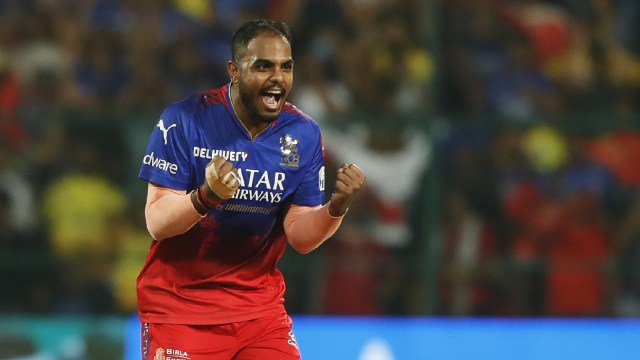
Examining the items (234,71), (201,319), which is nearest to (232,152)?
(234,71)

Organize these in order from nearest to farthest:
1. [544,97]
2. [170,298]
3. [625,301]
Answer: [170,298] < [625,301] < [544,97]

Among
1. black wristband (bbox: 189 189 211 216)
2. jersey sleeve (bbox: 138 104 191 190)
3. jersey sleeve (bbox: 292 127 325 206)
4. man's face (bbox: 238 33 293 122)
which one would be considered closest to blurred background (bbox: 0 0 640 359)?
jersey sleeve (bbox: 292 127 325 206)

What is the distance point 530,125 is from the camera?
826 cm

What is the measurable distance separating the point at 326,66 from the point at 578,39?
1.98 m

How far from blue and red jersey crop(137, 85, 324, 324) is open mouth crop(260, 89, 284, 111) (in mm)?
187

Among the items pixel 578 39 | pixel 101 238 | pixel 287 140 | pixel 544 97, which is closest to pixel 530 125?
pixel 544 97

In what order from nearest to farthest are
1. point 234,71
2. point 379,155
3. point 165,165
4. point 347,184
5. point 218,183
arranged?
point 218,183 → point 347,184 → point 165,165 → point 234,71 → point 379,155

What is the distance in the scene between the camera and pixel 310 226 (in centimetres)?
444

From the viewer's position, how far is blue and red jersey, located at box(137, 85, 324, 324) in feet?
14.5

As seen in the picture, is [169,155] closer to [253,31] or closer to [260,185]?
[260,185]

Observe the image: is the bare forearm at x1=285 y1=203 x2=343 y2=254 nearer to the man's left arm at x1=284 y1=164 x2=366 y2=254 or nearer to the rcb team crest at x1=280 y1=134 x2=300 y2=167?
the man's left arm at x1=284 y1=164 x2=366 y2=254

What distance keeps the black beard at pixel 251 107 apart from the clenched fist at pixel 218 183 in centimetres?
39

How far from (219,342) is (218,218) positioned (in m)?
0.47

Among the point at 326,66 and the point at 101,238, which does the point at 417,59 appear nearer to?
the point at 326,66
